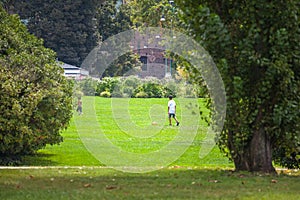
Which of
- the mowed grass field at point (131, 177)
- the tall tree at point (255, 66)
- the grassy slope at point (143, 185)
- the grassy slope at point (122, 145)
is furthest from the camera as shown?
the grassy slope at point (122, 145)

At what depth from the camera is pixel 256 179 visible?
12.3 metres

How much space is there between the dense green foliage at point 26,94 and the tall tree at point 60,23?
4489 centimetres

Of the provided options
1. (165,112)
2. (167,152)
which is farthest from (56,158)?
(165,112)

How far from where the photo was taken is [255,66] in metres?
13.2

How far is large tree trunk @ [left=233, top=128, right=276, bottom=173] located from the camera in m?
13.5

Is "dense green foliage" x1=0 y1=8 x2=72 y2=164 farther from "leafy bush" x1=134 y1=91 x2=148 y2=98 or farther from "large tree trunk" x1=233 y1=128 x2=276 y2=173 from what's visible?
"leafy bush" x1=134 y1=91 x2=148 y2=98

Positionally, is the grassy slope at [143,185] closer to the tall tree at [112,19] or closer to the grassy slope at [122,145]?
the grassy slope at [122,145]

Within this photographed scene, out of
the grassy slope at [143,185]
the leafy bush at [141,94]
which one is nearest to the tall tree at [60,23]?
the leafy bush at [141,94]

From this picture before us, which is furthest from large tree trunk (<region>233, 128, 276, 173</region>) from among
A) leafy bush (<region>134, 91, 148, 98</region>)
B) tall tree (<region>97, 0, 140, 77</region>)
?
tall tree (<region>97, 0, 140, 77</region>)

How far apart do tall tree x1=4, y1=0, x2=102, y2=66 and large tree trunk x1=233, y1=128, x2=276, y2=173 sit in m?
51.0

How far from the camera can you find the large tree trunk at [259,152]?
1346 cm

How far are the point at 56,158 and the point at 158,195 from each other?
35.2 feet

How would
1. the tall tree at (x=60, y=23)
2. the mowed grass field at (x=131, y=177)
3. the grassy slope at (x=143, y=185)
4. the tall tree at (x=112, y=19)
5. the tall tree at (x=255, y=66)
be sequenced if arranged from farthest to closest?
the tall tree at (x=112, y=19) → the tall tree at (x=60, y=23) → the tall tree at (x=255, y=66) → the mowed grass field at (x=131, y=177) → the grassy slope at (x=143, y=185)

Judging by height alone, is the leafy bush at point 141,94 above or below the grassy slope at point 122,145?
above
